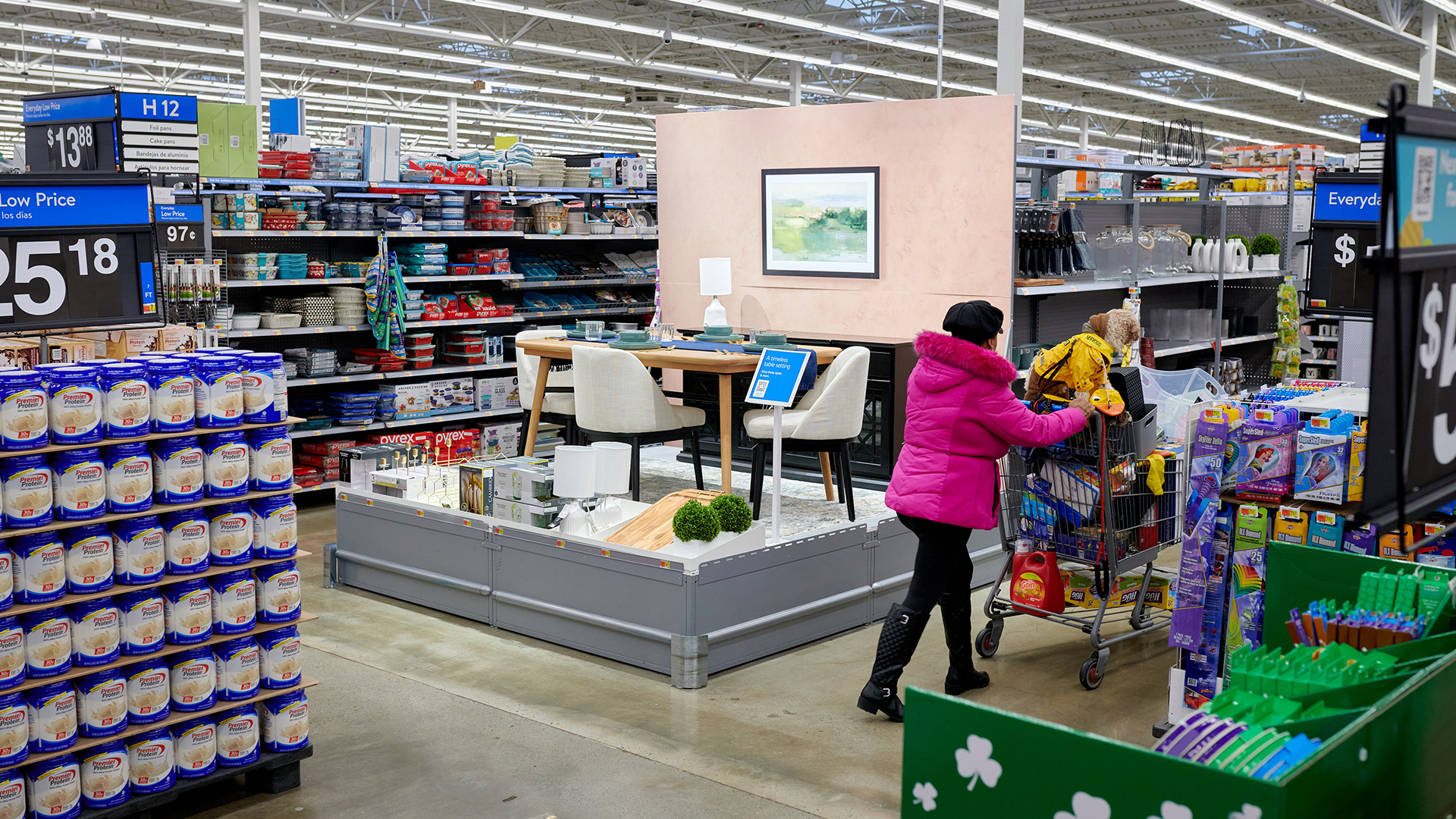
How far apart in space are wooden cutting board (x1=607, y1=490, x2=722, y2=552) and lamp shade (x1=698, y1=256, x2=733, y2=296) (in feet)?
9.12

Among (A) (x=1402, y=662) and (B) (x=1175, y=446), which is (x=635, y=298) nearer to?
(B) (x=1175, y=446)

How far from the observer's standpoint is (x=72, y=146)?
5352mm

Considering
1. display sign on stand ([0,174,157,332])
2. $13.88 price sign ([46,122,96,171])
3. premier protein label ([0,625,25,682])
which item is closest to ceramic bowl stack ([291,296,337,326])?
$13.88 price sign ([46,122,96,171])

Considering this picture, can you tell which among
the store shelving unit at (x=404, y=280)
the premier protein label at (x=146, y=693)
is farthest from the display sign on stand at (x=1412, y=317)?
the store shelving unit at (x=404, y=280)

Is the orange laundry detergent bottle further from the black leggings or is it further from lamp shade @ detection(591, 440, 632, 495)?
lamp shade @ detection(591, 440, 632, 495)

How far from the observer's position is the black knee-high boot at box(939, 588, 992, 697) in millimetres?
4559

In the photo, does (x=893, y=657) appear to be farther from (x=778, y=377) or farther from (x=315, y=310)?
(x=315, y=310)

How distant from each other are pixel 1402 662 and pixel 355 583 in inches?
203

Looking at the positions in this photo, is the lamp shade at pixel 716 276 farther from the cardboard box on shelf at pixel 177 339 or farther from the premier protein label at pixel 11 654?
the premier protein label at pixel 11 654

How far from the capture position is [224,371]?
365 cm

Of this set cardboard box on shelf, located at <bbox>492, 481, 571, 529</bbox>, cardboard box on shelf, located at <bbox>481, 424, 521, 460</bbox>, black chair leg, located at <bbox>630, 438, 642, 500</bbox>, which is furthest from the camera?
cardboard box on shelf, located at <bbox>481, 424, 521, 460</bbox>

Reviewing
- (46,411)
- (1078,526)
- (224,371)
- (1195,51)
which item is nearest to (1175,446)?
(1078,526)

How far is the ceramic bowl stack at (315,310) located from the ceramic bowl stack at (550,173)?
7.54 feet

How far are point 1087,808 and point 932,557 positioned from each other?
262 centimetres
